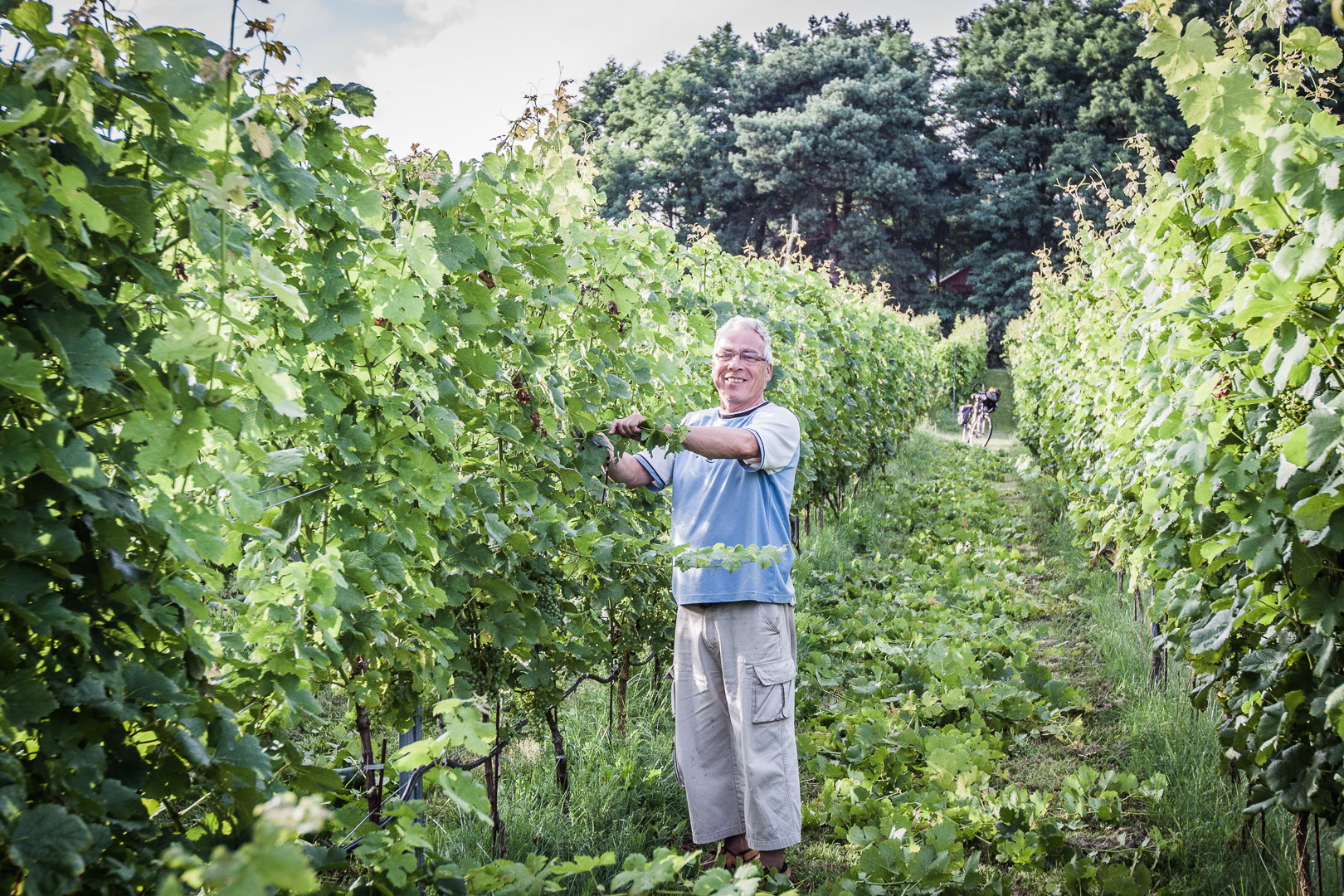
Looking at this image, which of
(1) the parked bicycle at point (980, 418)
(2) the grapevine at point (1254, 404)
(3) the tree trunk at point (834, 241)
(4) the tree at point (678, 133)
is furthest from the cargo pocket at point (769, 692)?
(3) the tree trunk at point (834, 241)

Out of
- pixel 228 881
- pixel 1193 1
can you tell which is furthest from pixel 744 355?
pixel 1193 1

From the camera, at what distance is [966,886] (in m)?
2.80

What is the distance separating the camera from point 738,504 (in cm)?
312

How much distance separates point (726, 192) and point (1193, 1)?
1979 cm

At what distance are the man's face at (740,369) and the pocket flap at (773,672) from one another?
92 cm

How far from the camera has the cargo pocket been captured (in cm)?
296

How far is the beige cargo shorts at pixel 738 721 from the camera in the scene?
296cm

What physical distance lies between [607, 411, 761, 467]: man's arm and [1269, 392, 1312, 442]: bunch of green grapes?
1.45 m

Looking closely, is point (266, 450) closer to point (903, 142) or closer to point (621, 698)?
point (621, 698)

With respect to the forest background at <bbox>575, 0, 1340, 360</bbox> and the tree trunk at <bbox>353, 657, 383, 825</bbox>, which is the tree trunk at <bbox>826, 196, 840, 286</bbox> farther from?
the tree trunk at <bbox>353, 657, 383, 825</bbox>

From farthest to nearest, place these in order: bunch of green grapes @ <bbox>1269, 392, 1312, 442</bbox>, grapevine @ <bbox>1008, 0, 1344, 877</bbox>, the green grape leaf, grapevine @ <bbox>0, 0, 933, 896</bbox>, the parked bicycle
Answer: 1. the parked bicycle
2. bunch of green grapes @ <bbox>1269, 392, 1312, 442</bbox>
3. grapevine @ <bbox>1008, 0, 1344, 877</bbox>
4. grapevine @ <bbox>0, 0, 933, 896</bbox>
5. the green grape leaf

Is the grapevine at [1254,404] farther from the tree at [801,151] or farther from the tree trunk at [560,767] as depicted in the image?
the tree at [801,151]

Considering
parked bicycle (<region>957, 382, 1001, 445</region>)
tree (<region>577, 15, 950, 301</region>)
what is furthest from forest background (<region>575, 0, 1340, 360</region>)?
parked bicycle (<region>957, 382, 1001, 445</region>)

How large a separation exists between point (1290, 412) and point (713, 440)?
1563 millimetres
